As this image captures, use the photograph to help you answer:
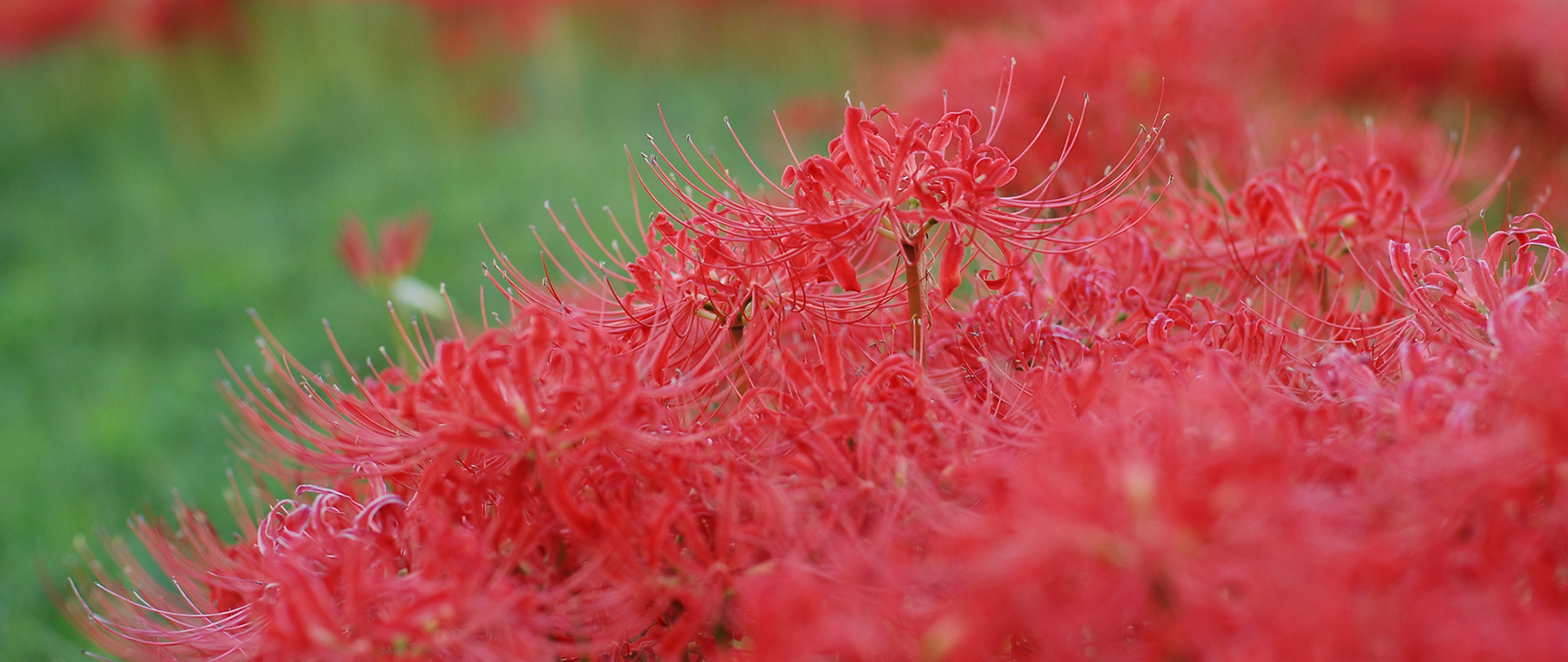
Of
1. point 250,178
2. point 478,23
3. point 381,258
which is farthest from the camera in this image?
point 478,23

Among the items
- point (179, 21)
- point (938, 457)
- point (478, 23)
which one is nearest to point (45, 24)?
point (179, 21)

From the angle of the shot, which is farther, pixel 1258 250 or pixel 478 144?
pixel 478 144

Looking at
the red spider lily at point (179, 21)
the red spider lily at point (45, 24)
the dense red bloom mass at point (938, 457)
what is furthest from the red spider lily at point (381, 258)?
the red spider lily at point (45, 24)

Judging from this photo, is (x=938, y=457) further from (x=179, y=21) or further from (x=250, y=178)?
(x=179, y=21)

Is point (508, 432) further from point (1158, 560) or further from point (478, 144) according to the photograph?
point (478, 144)

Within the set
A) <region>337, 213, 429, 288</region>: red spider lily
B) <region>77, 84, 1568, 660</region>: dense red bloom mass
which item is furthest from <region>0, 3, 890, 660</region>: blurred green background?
<region>77, 84, 1568, 660</region>: dense red bloom mass

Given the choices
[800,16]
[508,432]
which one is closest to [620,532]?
[508,432]

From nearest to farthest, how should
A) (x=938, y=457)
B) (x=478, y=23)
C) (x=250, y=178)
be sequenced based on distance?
(x=938, y=457) < (x=250, y=178) < (x=478, y=23)
